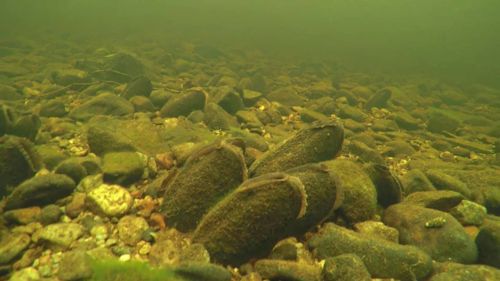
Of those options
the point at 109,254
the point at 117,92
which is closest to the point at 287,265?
the point at 109,254

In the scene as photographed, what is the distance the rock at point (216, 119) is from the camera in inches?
280

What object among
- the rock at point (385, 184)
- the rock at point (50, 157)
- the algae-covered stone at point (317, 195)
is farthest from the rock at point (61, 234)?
the rock at point (385, 184)

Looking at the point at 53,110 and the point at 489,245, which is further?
the point at 53,110

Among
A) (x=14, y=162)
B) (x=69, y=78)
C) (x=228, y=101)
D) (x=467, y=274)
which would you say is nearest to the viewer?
(x=467, y=274)

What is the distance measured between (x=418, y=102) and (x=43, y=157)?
13.9 metres

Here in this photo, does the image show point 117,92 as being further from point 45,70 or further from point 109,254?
point 109,254

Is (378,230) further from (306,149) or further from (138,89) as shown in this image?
(138,89)

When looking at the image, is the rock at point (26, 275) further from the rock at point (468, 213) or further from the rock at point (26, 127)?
the rock at point (468, 213)

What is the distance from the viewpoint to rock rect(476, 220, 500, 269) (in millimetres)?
3439

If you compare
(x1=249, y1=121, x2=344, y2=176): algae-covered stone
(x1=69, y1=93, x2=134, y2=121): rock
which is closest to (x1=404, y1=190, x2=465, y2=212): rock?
(x1=249, y1=121, x2=344, y2=176): algae-covered stone

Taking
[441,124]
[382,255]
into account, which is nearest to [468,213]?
[382,255]

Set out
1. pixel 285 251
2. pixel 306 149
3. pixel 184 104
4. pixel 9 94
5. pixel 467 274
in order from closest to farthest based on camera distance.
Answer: pixel 467 274 < pixel 285 251 < pixel 306 149 < pixel 184 104 < pixel 9 94

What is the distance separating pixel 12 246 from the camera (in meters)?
3.11

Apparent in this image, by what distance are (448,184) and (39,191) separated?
18.6ft
